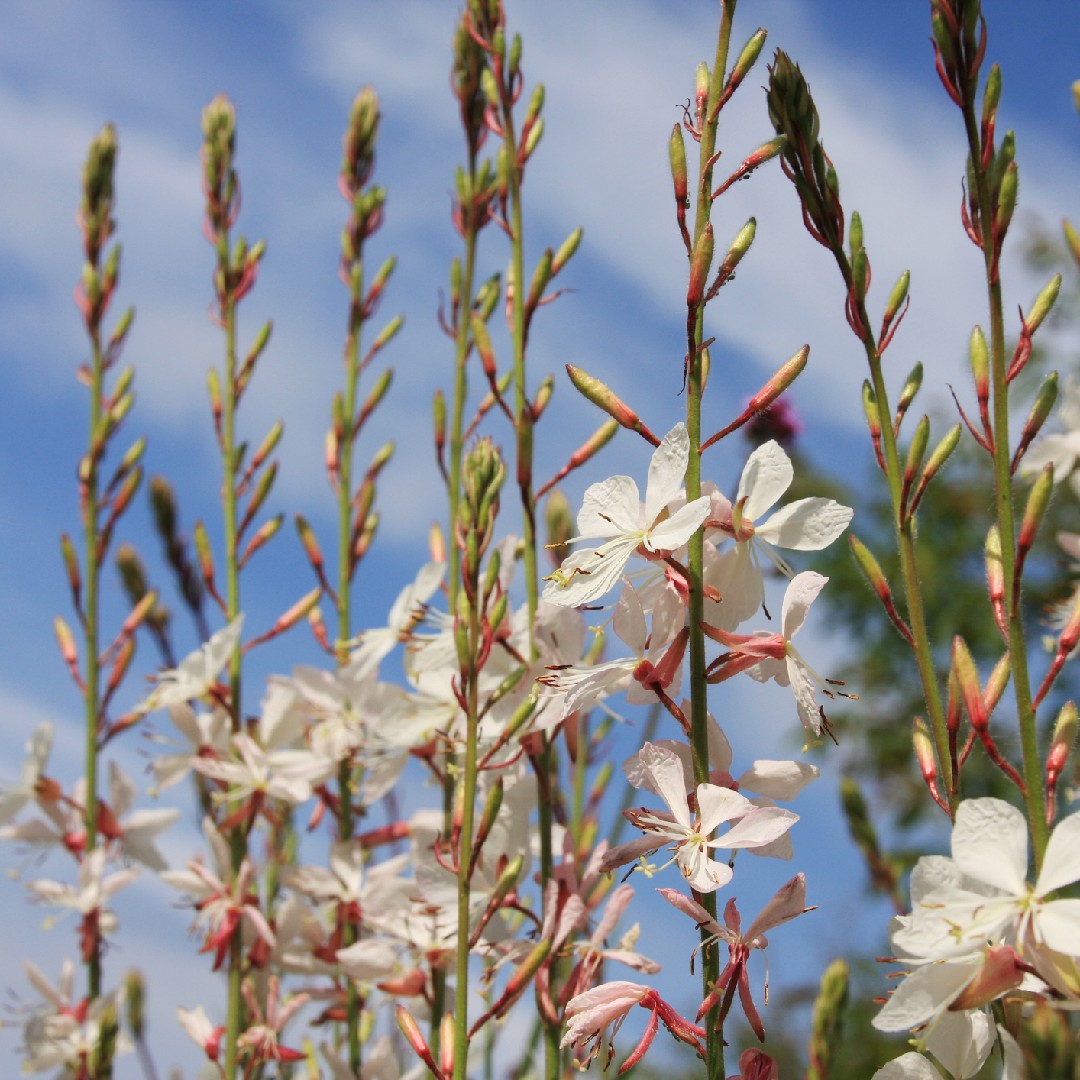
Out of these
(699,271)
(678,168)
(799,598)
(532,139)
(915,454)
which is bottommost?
(799,598)

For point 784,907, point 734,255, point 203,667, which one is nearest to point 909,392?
point 734,255

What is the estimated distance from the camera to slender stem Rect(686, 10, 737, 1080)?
→ 93cm

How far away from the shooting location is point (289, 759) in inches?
76.0

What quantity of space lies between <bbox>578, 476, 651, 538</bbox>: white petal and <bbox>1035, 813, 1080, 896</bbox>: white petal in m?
0.40

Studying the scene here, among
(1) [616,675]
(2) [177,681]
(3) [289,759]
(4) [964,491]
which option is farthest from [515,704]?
(4) [964,491]

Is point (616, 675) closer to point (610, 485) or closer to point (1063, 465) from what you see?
point (610, 485)

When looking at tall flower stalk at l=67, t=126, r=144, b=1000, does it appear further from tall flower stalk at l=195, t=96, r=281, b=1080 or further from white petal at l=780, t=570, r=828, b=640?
white petal at l=780, t=570, r=828, b=640

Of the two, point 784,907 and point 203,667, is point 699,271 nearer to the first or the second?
point 784,907

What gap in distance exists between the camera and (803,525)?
1078 mm

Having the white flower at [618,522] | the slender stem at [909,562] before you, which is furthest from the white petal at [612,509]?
the slender stem at [909,562]

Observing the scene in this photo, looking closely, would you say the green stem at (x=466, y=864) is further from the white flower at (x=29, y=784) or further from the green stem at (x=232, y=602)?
the white flower at (x=29, y=784)

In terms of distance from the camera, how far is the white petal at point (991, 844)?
0.89 metres

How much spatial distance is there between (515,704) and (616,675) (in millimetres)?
383

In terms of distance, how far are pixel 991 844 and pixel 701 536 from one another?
12.5 inches
